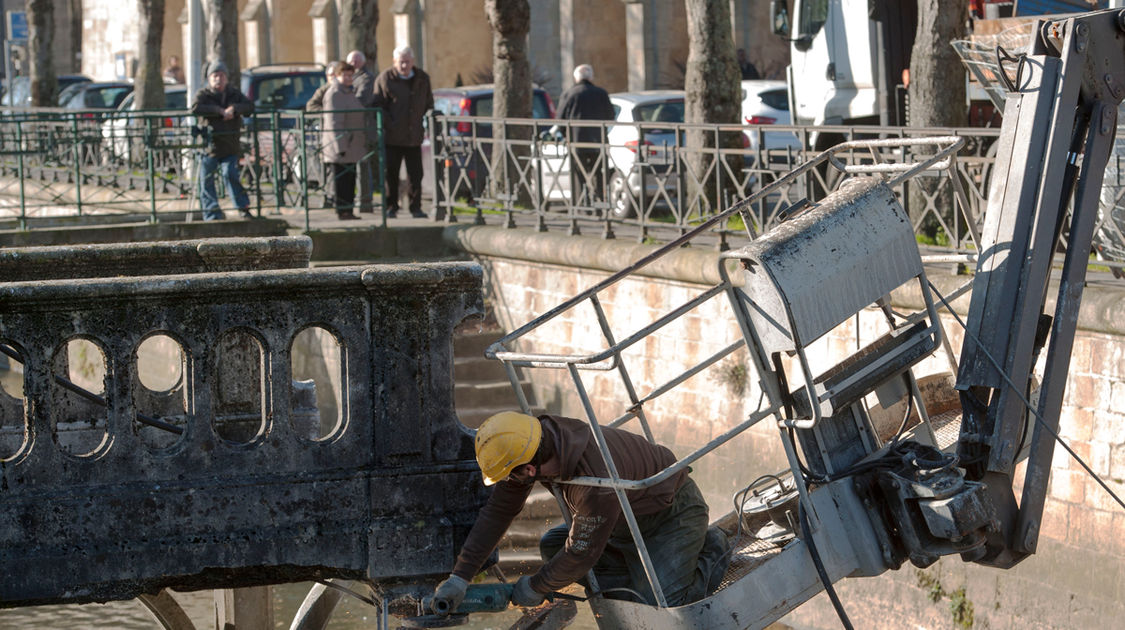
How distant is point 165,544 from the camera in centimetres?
576

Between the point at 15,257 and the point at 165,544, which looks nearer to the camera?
the point at 165,544

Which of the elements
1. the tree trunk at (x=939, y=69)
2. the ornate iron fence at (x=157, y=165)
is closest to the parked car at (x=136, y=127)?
the ornate iron fence at (x=157, y=165)

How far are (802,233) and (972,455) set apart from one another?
1282mm

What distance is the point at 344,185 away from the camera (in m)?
16.4

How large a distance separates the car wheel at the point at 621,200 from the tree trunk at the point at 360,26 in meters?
8.88

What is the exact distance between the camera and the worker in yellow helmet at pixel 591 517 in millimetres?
5613

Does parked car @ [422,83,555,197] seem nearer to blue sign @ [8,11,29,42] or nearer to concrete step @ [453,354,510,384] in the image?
concrete step @ [453,354,510,384]

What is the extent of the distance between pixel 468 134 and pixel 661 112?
238 centimetres

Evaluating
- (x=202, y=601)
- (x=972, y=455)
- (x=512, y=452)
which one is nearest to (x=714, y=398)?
(x=202, y=601)

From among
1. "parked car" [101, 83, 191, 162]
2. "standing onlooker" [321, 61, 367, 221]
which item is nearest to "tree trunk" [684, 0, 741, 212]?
"standing onlooker" [321, 61, 367, 221]

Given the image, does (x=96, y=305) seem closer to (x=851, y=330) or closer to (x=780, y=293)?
(x=780, y=293)

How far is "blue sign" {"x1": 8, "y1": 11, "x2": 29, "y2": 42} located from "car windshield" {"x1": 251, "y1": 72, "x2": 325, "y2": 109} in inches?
499

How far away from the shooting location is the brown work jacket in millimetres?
5719

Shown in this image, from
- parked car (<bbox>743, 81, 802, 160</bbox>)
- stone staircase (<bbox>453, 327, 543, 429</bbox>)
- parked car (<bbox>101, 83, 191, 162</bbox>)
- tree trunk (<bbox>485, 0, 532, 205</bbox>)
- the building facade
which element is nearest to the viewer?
stone staircase (<bbox>453, 327, 543, 429</bbox>)
